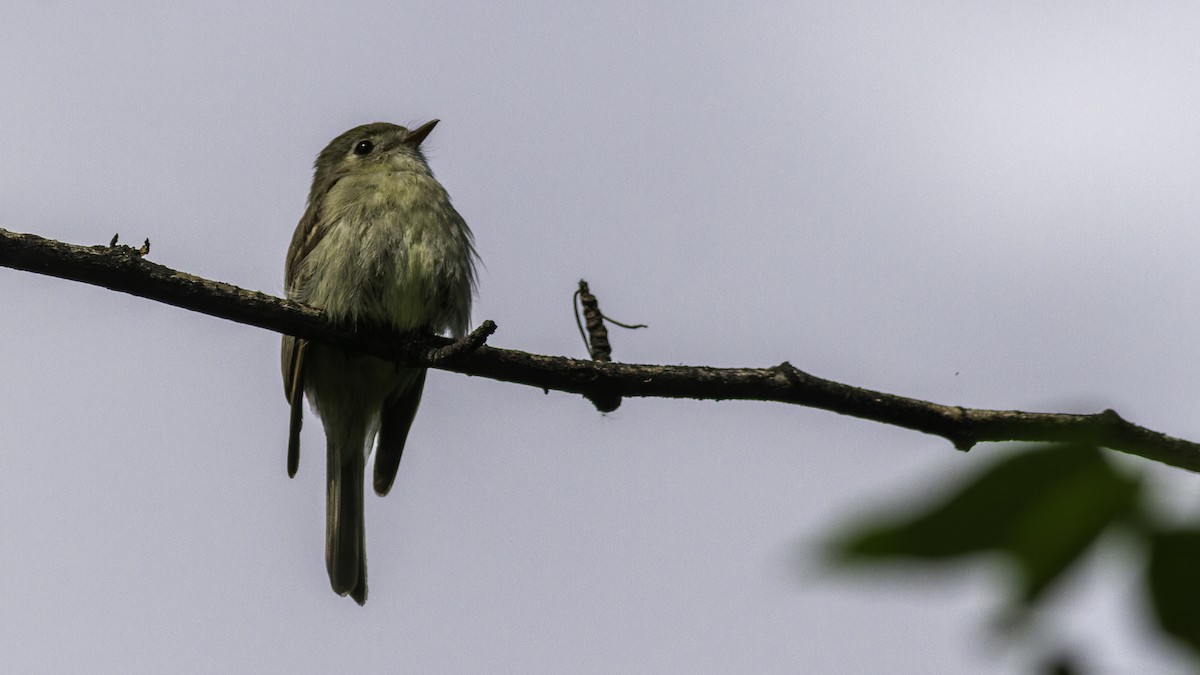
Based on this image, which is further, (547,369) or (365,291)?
(365,291)

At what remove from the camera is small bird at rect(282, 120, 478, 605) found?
6.00 metres

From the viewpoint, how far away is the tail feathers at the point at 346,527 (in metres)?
6.99

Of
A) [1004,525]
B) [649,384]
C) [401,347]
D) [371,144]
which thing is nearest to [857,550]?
[1004,525]

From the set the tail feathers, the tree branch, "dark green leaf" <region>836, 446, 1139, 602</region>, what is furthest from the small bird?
"dark green leaf" <region>836, 446, 1139, 602</region>

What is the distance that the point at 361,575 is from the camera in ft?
23.0

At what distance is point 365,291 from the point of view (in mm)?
5883

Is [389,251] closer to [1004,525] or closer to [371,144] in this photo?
[371,144]

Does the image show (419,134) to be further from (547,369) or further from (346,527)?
(547,369)

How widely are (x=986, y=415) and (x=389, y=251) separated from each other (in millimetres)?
3614

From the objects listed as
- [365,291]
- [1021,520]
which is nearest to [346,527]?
[365,291]

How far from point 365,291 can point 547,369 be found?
2.14m

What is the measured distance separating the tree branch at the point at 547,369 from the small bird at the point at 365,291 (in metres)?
1.46

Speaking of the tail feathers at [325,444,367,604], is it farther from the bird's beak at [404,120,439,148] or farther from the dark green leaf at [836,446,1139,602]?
the dark green leaf at [836,446,1139,602]

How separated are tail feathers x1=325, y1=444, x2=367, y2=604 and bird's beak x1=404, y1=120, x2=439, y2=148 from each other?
75.1 inches
